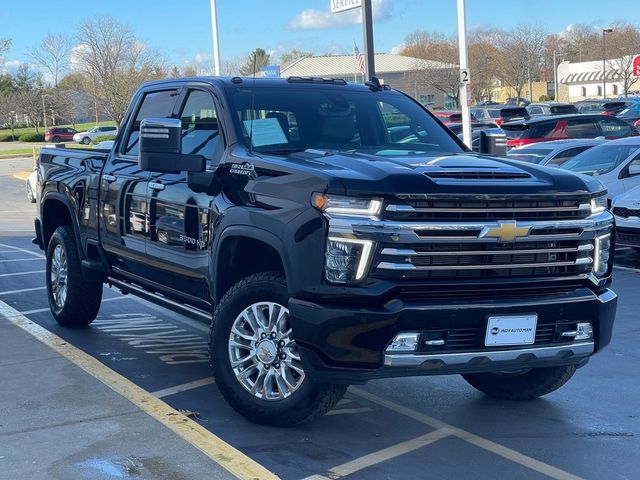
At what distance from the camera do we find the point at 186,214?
6176 mm

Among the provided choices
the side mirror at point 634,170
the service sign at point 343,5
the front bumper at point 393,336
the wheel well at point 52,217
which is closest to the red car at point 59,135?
the service sign at point 343,5

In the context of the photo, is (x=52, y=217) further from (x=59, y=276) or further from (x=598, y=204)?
(x=598, y=204)

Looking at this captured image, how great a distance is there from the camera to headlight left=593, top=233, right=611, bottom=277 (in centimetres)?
534

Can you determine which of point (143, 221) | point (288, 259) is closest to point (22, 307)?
point (143, 221)

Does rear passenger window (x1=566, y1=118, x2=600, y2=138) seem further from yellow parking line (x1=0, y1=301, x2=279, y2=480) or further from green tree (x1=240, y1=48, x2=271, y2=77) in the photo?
yellow parking line (x1=0, y1=301, x2=279, y2=480)

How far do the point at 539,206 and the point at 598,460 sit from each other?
4.47ft

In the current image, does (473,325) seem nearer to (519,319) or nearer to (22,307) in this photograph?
(519,319)

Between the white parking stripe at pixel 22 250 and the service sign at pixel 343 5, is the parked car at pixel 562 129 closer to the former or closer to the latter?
the service sign at pixel 343 5

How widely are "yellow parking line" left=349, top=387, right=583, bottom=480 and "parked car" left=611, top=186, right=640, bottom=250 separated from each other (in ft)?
21.7

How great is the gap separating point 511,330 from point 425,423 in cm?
102

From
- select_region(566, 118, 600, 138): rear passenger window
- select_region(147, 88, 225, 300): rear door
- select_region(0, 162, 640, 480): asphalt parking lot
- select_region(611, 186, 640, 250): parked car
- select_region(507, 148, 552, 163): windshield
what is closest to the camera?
select_region(0, 162, 640, 480): asphalt parking lot

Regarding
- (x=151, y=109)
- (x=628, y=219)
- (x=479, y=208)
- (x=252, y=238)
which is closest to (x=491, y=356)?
(x=479, y=208)

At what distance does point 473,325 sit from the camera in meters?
4.90

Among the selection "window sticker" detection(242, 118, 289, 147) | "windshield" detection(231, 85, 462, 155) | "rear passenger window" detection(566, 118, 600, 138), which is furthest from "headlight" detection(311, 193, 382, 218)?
"rear passenger window" detection(566, 118, 600, 138)
